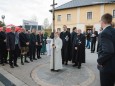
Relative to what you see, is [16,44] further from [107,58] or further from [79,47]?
[107,58]

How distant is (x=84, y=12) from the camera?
4331cm

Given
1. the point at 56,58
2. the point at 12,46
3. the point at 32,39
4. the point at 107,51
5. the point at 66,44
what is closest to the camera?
the point at 107,51

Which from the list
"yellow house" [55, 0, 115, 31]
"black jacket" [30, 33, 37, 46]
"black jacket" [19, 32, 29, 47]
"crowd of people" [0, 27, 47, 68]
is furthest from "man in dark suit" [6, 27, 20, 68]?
"yellow house" [55, 0, 115, 31]

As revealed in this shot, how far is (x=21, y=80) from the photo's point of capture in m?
7.99

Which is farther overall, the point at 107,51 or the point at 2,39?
the point at 2,39

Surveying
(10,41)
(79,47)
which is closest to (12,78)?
(10,41)

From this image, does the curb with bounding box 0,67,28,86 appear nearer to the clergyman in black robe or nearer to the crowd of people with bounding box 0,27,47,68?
the crowd of people with bounding box 0,27,47,68

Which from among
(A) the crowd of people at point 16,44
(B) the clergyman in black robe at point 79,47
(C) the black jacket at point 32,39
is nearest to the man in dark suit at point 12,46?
(A) the crowd of people at point 16,44

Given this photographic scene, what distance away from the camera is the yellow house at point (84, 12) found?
40328 millimetres

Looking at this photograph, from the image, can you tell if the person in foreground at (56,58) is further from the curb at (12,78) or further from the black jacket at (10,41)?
the black jacket at (10,41)

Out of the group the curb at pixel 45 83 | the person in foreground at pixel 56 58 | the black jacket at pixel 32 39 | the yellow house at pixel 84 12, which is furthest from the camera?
the yellow house at pixel 84 12

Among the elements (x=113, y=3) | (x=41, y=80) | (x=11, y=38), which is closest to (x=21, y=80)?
(x=41, y=80)

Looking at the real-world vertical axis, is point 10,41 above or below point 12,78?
above

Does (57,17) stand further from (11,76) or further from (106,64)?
(106,64)
